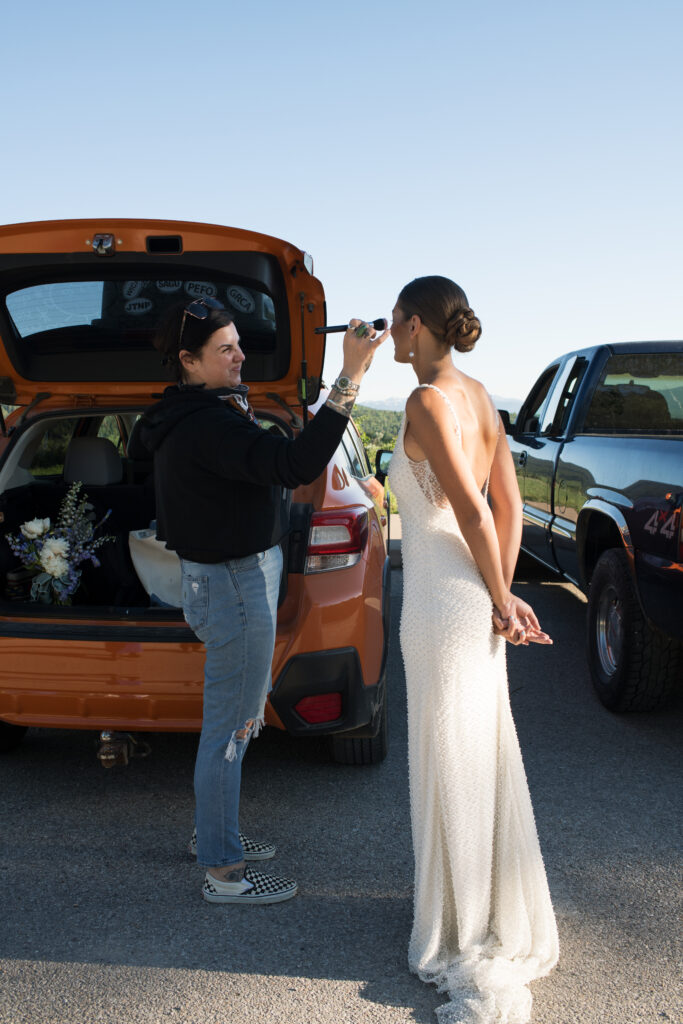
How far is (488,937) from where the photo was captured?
104 inches

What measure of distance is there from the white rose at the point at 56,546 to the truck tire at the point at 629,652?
2682 mm

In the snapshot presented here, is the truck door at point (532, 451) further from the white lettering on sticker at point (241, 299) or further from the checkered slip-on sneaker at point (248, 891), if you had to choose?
the checkered slip-on sneaker at point (248, 891)

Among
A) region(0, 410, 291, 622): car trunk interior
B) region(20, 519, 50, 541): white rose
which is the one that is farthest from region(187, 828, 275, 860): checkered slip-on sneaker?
region(20, 519, 50, 541): white rose

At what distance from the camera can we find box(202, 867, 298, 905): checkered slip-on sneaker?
3061 millimetres

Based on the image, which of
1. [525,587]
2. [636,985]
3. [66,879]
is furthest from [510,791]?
[525,587]

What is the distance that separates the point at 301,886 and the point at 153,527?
1.85 m

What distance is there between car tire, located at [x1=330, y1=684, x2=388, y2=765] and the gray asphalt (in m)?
0.06

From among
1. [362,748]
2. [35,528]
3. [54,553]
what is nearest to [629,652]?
[362,748]

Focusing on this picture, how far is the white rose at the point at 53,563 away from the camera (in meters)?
4.05

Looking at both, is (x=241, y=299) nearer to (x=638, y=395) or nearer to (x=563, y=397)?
(x=638, y=395)

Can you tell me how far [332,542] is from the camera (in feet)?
11.9

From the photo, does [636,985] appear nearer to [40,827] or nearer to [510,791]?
[510,791]

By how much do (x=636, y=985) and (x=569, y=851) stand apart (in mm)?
831

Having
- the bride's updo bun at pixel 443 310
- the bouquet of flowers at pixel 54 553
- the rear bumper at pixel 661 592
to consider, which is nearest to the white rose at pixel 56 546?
the bouquet of flowers at pixel 54 553
